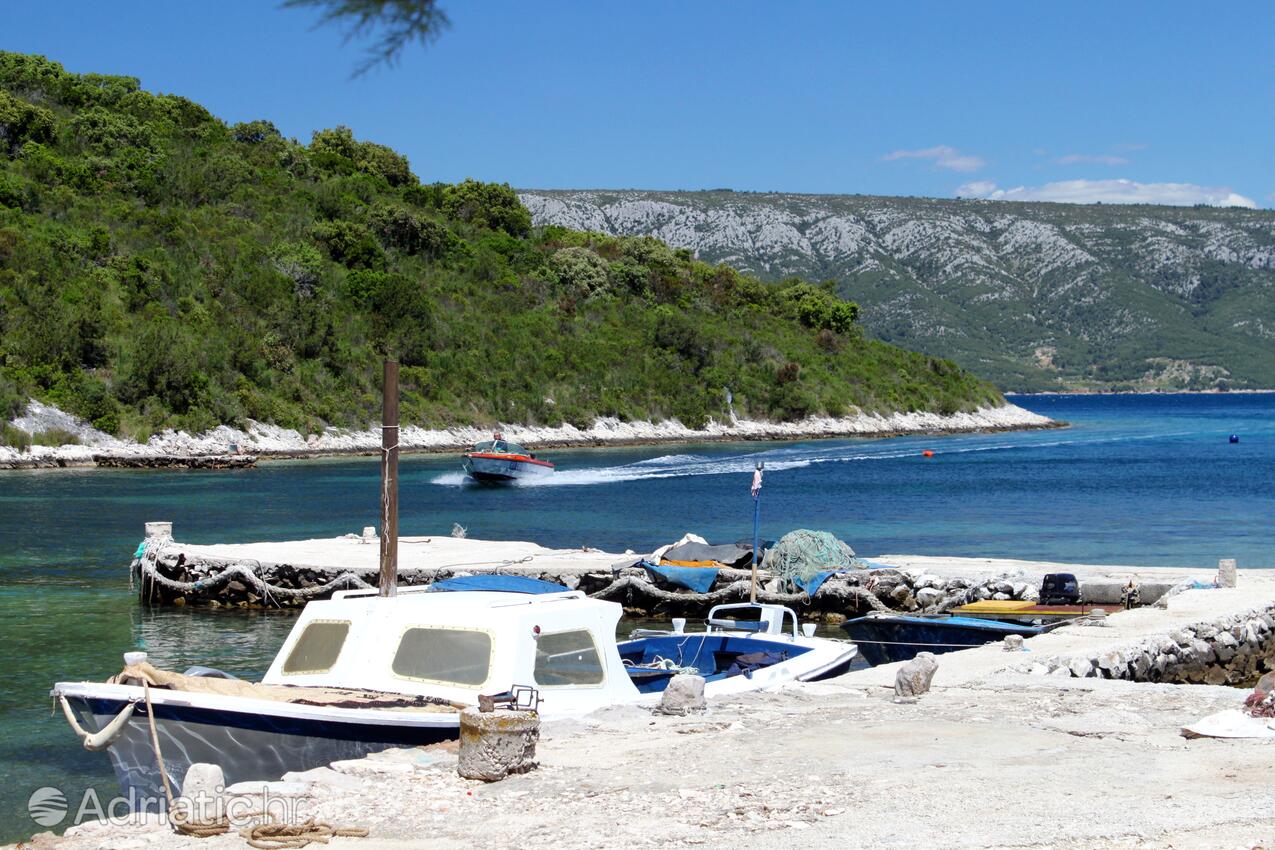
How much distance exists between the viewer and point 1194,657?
19125 millimetres

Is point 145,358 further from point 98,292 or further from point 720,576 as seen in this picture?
point 720,576

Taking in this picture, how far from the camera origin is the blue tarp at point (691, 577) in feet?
90.2

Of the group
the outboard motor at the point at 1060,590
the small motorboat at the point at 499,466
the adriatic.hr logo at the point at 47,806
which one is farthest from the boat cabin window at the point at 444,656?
the small motorboat at the point at 499,466

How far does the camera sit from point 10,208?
280ft

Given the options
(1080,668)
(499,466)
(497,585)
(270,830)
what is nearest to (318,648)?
(497,585)

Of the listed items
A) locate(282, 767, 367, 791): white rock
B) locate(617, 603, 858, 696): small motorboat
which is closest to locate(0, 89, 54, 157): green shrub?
locate(617, 603, 858, 696): small motorboat

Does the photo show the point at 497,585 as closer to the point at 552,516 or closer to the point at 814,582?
the point at 814,582

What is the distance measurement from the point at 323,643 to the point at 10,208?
8271 centimetres

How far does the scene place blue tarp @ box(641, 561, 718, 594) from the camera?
27500mm

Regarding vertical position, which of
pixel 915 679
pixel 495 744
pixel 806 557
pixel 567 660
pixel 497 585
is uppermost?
pixel 497 585

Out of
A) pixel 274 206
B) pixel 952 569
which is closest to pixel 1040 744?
pixel 952 569

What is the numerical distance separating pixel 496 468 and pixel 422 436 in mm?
24033

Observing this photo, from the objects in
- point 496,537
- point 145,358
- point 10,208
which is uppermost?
point 10,208

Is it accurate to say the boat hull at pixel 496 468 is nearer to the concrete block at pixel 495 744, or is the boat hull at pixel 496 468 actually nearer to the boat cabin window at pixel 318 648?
the boat cabin window at pixel 318 648
